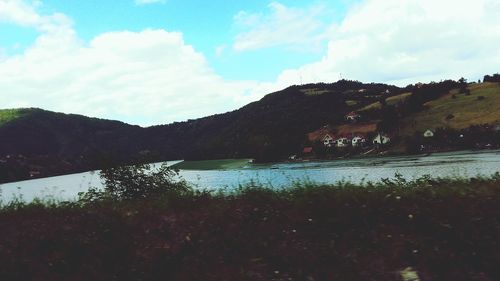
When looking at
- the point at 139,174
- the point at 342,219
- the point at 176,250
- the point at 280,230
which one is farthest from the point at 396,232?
the point at 139,174

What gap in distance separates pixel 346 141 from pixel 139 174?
116 meters

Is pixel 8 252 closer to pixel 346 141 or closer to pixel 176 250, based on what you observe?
pixel 176 250

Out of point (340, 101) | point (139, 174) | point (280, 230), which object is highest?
point (340, 101)

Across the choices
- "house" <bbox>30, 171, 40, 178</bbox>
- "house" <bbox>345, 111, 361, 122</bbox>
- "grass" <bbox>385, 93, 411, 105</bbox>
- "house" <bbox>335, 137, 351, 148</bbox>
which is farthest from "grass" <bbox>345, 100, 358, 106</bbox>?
"house" <bbox>30, 171, 40, 178</bbox>

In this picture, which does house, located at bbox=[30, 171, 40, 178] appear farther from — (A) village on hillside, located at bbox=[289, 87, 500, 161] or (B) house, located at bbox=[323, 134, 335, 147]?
(B) house, located at bbox=[323, 134, 335, 147]

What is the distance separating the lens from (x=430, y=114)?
127 metres

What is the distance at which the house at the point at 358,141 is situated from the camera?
402 ft

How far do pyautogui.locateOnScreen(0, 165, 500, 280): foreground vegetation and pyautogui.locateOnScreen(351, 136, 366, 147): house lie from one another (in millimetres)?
116515

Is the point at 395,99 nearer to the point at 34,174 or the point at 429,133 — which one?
the point at 429,133

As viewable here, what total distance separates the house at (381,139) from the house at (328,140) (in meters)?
13.0

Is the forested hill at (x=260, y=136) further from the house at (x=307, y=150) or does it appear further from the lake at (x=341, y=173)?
the lake at (x=341, y=173)

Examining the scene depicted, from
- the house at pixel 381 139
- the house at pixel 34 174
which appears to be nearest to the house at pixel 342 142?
the house at pixel 381 139

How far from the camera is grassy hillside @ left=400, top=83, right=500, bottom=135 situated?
11300 cm

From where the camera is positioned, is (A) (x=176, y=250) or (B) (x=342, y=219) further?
(B) (x=342, y=219)
